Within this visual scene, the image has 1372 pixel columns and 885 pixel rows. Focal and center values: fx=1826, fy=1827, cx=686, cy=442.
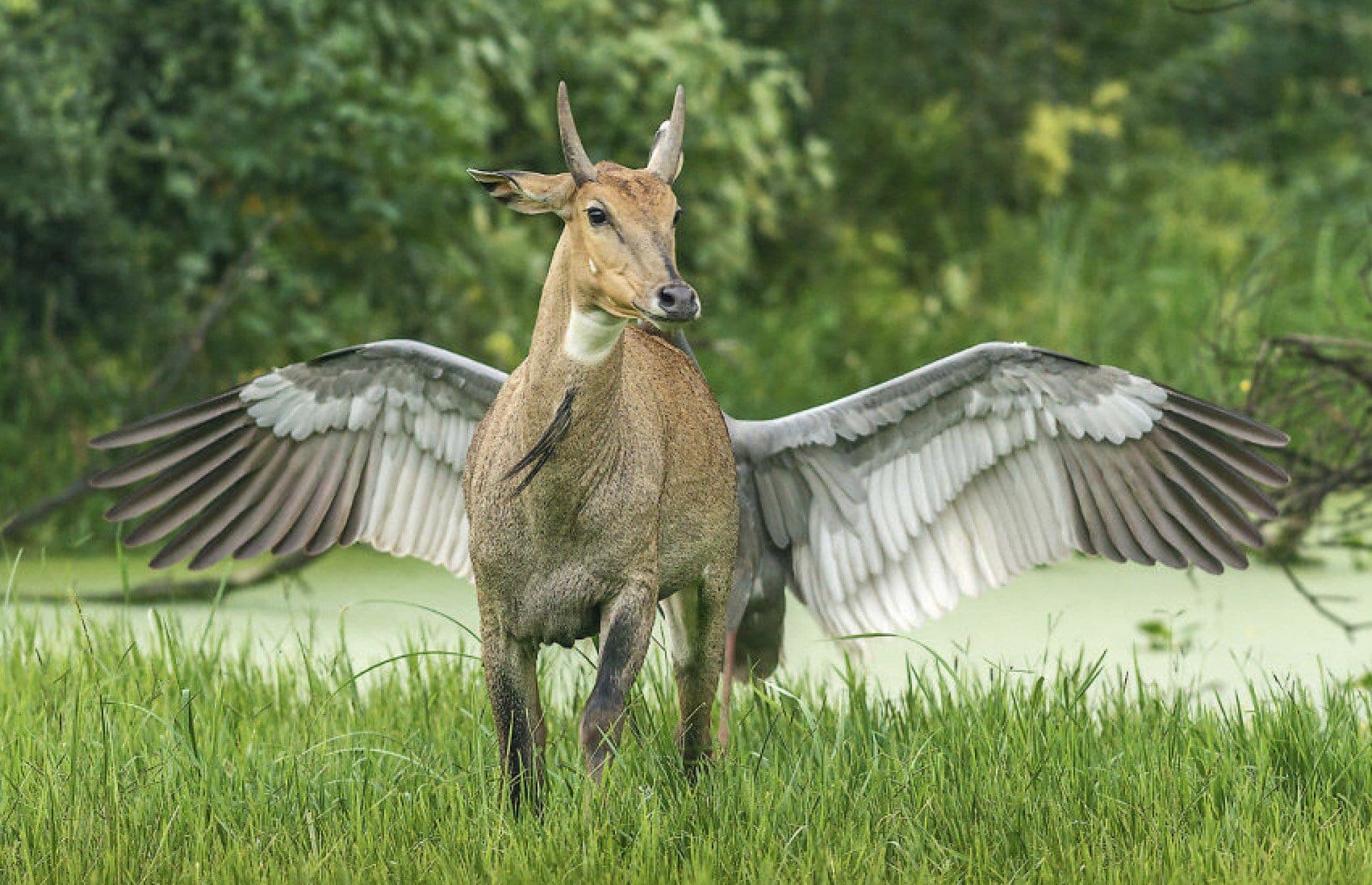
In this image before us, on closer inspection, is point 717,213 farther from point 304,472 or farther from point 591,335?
point 591,335

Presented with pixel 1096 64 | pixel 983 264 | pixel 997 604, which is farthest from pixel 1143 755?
pixel 1096 64

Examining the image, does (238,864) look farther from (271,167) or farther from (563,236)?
(271,167)

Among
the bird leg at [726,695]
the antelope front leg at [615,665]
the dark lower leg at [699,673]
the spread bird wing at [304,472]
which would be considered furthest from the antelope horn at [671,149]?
the bird leg at [726,695]

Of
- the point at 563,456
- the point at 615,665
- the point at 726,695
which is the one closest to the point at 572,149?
the point at 563,456

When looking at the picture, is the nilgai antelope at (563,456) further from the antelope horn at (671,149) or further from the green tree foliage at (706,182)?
the green tree foliage at (706,182)

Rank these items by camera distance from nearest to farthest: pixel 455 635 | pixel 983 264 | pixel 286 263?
pixel 455 635 → pixel 286 263 → pixel 983 264

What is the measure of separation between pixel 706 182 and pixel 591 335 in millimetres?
6083

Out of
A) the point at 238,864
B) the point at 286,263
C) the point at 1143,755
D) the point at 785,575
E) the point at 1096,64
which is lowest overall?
the point at 238,864

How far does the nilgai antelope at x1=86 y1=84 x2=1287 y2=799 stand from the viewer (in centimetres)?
361

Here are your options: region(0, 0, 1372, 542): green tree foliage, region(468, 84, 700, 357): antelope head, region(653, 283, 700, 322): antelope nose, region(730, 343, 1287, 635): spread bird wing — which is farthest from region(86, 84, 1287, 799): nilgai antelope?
region(0, 0, 1372, 542): green tree foliage

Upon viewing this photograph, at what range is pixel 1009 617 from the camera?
5.95m

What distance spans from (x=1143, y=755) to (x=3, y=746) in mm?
2413

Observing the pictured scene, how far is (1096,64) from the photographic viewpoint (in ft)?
41.2

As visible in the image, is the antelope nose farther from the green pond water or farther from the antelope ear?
the green pond water
